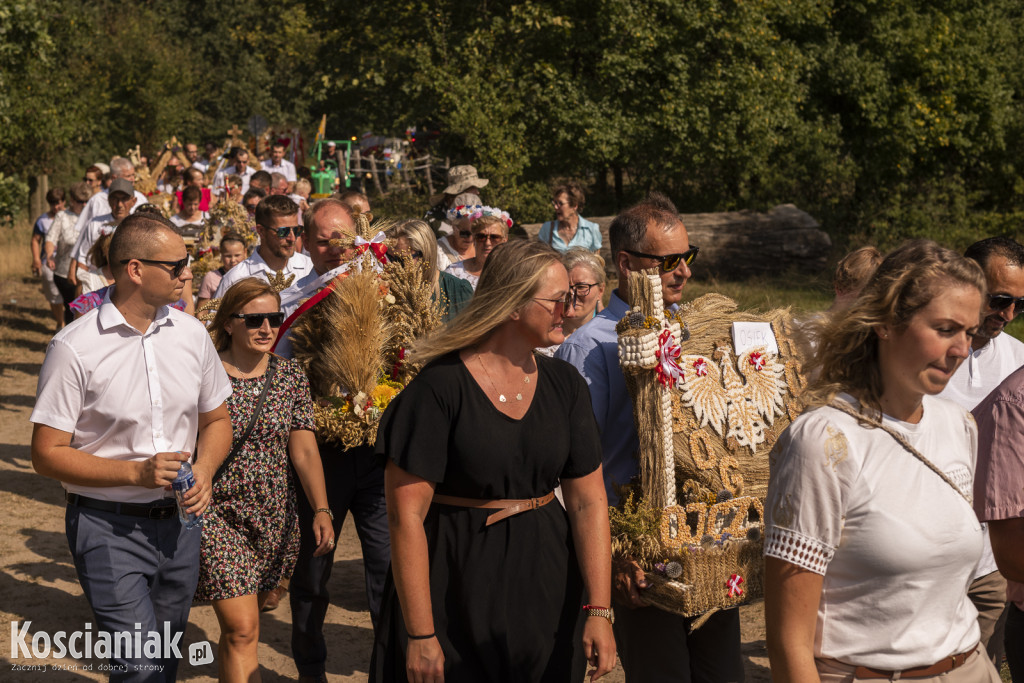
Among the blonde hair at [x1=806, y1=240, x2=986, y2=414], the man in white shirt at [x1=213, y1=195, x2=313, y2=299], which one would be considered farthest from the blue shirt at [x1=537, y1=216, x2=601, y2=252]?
the blonde hair at [x1=806, y1=240, x2=986, y2=414]

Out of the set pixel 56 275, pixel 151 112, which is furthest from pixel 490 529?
pixel 151 112

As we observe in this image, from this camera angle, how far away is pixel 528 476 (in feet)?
10.2

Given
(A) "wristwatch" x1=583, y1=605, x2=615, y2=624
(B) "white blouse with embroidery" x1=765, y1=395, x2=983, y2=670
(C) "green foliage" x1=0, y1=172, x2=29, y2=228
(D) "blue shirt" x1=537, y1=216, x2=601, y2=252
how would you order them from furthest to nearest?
(C) "green foliage" x1=0, y1=172, x2=29, y2=228 → (D) "blue shirt" x1=537, y1=216, x2=601, y2=252 → (A) "wristwatch" x1=583, y1=605, x2=615, y2=624 → (B) "white blouse with embroidery" x1=765, y1=395, x2=983, y2=670

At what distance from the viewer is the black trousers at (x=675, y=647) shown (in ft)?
12.1

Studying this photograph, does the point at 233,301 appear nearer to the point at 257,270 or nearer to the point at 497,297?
the point at 257,270

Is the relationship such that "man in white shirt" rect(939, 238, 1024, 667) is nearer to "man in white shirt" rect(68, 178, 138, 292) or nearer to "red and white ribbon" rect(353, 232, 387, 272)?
"red and white ribbon" rect(353, 232, 387, 272)

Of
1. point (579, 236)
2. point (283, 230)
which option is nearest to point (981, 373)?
point (283, 230)

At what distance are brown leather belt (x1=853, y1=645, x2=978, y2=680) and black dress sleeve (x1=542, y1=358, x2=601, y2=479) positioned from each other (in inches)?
42.2

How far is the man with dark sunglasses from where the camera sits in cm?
370

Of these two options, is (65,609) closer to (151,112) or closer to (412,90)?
(412,90)

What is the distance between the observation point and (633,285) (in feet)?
12.0

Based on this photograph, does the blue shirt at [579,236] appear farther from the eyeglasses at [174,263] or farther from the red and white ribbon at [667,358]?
the red and white ribbon at [667,358]

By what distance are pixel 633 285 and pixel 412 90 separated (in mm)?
15083

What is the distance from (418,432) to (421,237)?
2.91 meters
